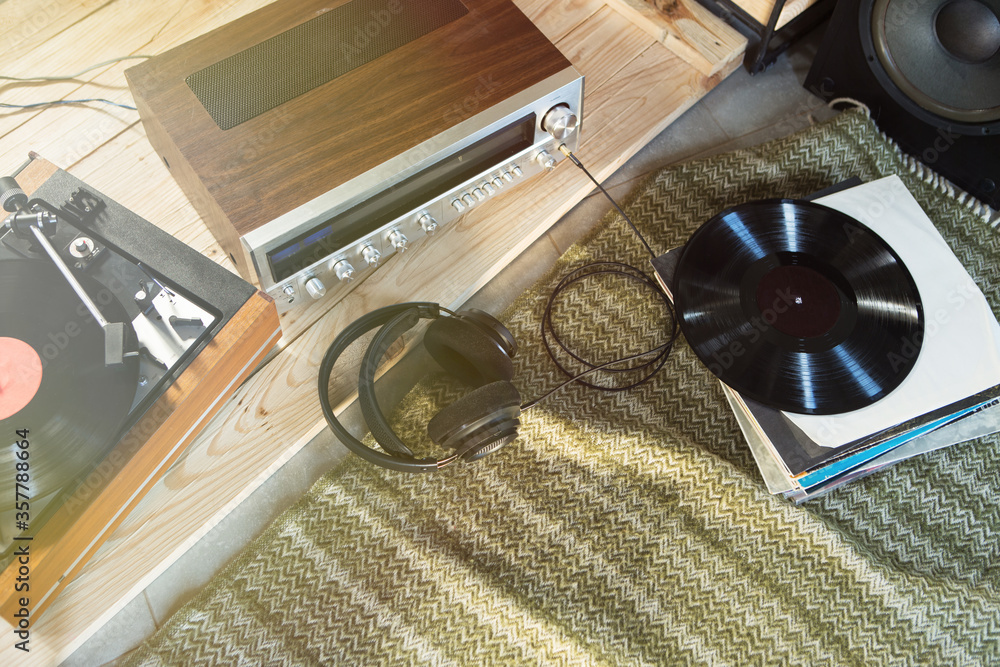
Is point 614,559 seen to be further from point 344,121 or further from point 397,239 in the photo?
point 344,121

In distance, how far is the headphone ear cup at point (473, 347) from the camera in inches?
36.0

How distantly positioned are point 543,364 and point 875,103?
0.70 m

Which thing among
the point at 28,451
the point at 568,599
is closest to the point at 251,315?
the point at 28,451

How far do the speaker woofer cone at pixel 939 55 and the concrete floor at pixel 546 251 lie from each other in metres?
0.21

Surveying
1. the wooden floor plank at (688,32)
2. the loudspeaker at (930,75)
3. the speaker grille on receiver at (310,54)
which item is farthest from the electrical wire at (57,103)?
the loudspeaker at (930,75)

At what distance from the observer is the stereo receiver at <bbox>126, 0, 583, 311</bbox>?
84 cm

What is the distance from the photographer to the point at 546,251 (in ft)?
3.82

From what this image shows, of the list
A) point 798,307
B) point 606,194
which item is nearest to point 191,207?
point 606,194

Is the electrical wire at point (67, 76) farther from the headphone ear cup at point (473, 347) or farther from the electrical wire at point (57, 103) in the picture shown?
the headphone ear cup at point (473, 347)

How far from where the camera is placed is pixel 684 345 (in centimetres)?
108

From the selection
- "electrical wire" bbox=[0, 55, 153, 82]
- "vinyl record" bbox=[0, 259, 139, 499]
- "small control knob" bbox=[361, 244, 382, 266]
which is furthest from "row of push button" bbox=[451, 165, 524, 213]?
"electrical wire" bbox=[0, 55, 153, 82]

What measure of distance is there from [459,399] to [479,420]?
34 mm

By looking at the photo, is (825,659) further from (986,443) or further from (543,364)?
(543,364)

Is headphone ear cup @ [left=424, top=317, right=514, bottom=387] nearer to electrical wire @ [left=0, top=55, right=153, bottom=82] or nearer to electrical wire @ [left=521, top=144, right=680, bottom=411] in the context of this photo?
electrical wire @ [left=521, top=144, right=680, bottom=411]
